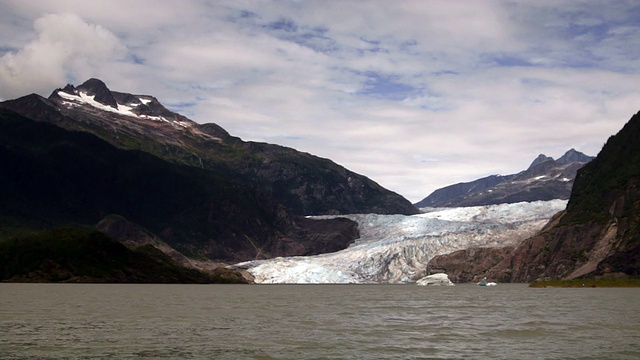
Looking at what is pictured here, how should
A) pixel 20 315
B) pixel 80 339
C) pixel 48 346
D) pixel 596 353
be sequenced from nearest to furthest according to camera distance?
pixel 596 353, pixel 48 346, pixel 80 339, pixel 20 315

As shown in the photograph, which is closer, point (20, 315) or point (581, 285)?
point (20, 315)

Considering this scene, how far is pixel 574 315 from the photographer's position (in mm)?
64688

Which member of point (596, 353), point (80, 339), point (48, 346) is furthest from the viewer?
point (80, 339)

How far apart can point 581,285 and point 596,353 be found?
146m

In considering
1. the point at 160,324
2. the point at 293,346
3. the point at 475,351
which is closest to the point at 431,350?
the point at 475,351

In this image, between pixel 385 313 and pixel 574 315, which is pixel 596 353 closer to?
pixel 574 315

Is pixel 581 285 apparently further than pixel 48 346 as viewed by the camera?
Yes

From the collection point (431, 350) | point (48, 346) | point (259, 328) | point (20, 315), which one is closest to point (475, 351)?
point (431, 350)

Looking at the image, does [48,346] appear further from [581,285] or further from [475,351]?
[581,285]

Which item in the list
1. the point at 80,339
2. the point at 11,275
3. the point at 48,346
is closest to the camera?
the point at 48,346

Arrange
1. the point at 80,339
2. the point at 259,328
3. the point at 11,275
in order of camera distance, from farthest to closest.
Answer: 1. the point at 11,275
2. the point at 259,328
3. the point at 80,339

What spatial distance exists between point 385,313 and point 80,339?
1353 inches

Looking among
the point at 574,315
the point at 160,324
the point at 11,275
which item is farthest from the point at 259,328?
the point at 11,275

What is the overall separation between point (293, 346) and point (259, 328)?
39.3 ft
